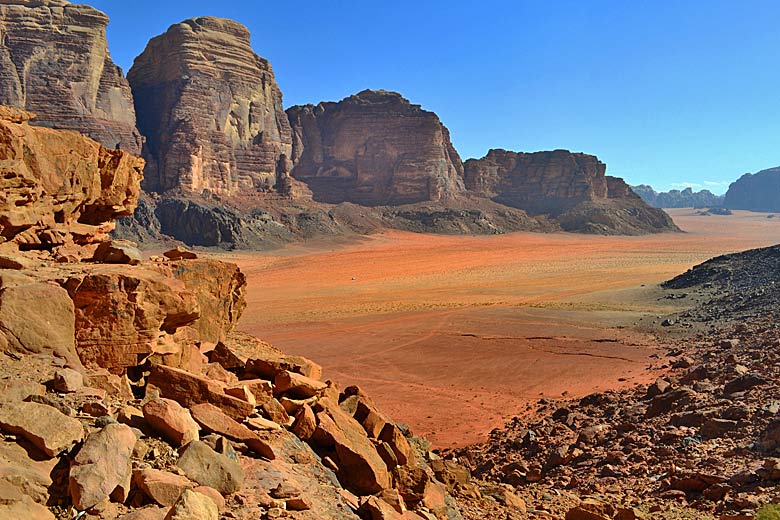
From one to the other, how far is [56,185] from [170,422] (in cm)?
591

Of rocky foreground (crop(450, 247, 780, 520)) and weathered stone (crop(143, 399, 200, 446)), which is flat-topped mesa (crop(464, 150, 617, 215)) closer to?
rocky foreground (crop(450, 247, 780, 520))

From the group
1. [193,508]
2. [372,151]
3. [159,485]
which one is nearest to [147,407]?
[159,485]

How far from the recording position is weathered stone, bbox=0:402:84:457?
3.85 metres

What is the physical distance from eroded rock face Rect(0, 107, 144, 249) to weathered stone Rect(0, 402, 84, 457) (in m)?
4.41

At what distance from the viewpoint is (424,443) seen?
9.04 metres

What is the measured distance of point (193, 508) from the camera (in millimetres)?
3600

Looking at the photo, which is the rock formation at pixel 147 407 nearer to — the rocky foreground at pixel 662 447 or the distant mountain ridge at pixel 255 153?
the rocky foreground at pixel 662 447

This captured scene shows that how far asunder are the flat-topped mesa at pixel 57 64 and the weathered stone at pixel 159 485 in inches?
2369

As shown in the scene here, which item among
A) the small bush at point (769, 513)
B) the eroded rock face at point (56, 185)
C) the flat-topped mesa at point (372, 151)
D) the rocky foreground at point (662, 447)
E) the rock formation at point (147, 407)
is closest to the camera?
the rock formation at point (147, 407)

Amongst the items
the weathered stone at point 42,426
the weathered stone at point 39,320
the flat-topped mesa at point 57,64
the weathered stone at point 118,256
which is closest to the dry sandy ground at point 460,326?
the weathered stone at point 118,256

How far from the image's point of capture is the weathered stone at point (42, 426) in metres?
3.85

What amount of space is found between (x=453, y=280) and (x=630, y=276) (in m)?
12.3

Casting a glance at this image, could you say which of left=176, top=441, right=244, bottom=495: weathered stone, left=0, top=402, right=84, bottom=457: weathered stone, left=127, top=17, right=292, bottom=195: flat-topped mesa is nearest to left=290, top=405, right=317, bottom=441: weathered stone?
left=176, top=441, right=244, bottom=495: weathered stone

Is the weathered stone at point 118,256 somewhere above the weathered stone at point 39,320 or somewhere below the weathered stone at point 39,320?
above
